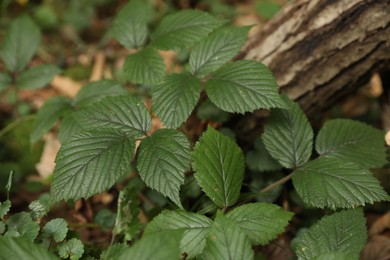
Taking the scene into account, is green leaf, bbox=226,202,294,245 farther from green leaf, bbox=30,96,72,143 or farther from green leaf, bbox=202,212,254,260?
green leaf, bbox=30,96,72,143

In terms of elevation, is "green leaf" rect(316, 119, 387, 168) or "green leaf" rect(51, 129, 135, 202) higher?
"green leaf" rect(51, 129, 135, 202)

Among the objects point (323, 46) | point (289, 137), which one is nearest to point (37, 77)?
point (289, 137)

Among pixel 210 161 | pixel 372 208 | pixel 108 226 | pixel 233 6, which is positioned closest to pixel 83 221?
pixel 108 226

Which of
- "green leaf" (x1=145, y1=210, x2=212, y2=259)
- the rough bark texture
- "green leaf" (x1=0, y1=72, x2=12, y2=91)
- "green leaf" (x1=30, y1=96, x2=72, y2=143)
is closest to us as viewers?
"green leaf" (x1=145, y1=210, x2=212, y2=259)

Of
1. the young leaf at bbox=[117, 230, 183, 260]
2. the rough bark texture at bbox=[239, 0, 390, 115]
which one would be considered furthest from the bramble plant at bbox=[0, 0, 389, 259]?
the rough bark texture at bbox=[239, 0, 390, 115]

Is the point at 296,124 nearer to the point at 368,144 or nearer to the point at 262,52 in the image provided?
the point at 368,144
